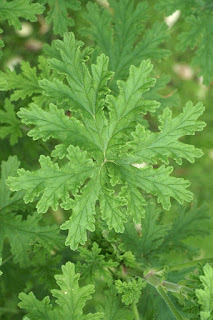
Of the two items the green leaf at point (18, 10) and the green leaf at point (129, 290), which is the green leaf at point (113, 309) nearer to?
the green leaf at point (129, 290)

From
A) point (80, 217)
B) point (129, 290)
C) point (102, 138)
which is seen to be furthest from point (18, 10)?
point (129, 290)

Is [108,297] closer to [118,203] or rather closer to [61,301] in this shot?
[61,301]

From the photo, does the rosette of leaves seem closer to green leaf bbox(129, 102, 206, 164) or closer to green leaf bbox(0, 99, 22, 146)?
green leaf bbox(129, 102, 206, 164)

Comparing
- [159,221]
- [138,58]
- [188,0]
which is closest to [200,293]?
[159,221]

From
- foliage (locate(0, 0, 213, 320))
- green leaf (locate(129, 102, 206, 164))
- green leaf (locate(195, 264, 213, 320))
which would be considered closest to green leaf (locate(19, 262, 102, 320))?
foliage (locate(0, 0, 213, 320))

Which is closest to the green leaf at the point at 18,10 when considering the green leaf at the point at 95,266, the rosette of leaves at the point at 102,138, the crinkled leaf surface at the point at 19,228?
the rosette of leaves at the point at 102,138
